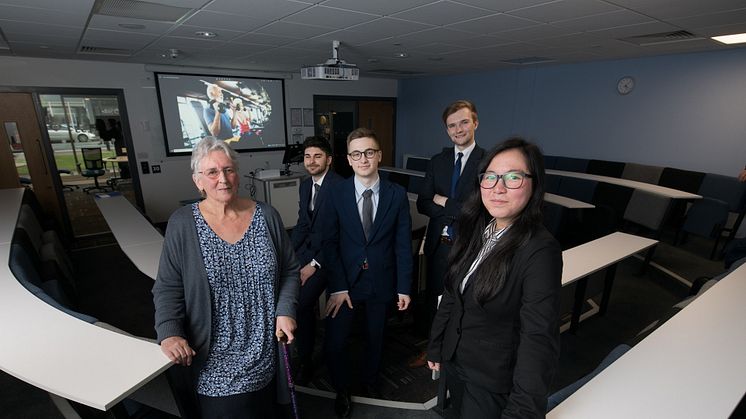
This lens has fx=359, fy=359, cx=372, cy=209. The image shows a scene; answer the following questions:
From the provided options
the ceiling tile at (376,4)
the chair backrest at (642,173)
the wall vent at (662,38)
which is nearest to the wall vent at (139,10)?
the ceiling tile at (376,4)

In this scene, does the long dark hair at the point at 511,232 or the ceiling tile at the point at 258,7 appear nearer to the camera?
the long dark hair at the point at 511,232

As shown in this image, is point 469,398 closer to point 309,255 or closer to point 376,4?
point 309,255

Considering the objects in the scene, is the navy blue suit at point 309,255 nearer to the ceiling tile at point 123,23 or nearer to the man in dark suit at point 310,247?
the man in dark suit at point 310,247

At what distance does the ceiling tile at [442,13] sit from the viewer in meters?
2.85

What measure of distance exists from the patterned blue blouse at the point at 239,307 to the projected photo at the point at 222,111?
18.9 feet

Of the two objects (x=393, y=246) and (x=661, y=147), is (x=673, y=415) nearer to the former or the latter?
(x=393, y=246)

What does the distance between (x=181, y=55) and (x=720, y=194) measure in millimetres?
7767

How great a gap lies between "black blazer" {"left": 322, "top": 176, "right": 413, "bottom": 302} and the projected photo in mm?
5329

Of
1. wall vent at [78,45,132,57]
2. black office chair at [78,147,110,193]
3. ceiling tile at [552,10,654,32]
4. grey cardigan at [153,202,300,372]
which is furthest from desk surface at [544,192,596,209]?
black office chair at [78,147,110,193]

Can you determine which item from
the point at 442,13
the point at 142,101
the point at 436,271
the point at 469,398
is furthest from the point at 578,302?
the point at 142,101

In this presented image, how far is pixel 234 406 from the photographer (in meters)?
1.46

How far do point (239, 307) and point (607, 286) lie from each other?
3.30 meters

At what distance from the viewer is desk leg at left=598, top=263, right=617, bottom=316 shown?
10.5ft

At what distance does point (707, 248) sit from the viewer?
5039 millimetres
